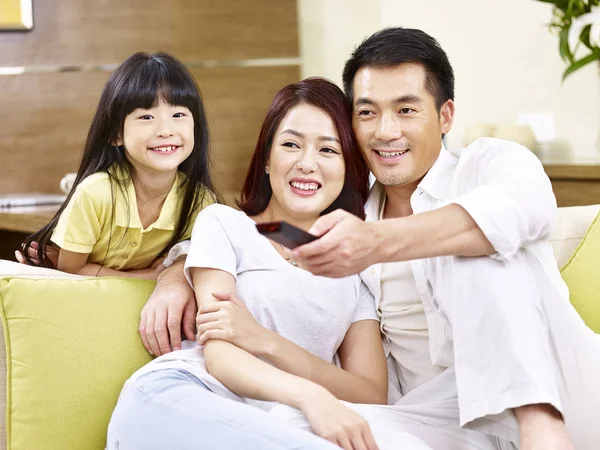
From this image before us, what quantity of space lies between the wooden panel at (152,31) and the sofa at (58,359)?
6.39 feet

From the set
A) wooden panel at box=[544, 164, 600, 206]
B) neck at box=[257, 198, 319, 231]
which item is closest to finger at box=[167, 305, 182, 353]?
neck at box=[257, 198, 319, 231]

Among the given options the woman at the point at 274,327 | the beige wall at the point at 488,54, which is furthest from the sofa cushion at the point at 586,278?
the beige wall at the point at 488,54

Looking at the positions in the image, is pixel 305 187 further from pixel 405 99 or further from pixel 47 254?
pixel 47 254

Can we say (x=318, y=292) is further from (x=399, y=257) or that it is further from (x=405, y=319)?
(x=399, y=257)

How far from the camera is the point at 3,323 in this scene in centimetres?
154

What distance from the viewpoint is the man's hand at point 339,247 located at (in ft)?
4.27

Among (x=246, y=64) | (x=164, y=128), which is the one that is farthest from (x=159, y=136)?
(x=246, y=64)

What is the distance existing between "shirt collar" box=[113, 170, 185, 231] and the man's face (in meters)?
0.48

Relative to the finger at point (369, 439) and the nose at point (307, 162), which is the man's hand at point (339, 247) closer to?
the finger at point (369, 439)

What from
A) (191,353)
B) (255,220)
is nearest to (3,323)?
(191,353)

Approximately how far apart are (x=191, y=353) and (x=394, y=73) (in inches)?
28.6

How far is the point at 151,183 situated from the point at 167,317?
18.0 inches

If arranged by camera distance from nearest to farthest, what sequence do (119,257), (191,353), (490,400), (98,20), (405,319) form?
(490,400) → (191,353) → (405,319) → (119,257) → (98,20)

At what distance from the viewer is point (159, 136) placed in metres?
1.91
